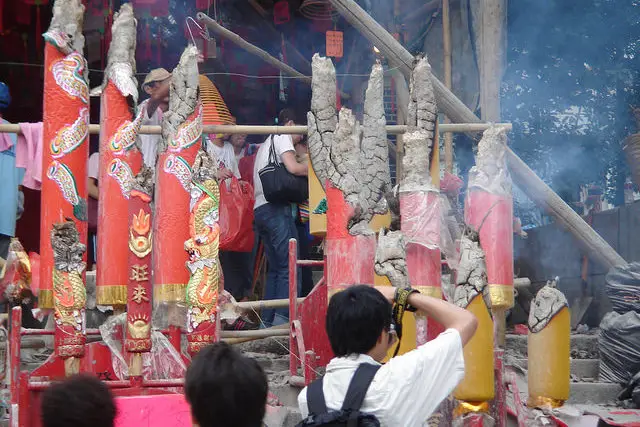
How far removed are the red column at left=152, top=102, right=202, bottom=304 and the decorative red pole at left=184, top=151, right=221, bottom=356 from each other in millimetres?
88

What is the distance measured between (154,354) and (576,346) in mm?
3497

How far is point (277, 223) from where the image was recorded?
704 centimetres

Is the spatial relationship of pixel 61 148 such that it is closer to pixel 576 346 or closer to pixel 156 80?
pixel 156 80

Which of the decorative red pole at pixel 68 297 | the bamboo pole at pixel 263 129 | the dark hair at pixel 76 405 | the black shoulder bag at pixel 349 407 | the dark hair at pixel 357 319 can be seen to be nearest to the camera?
the dark hair at pixel 76 405

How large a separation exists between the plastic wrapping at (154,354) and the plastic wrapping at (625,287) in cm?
304

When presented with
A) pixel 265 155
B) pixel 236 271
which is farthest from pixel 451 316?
pixel 236 271

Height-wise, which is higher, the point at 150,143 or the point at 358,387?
the point at 150,143

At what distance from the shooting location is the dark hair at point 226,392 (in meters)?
2.49

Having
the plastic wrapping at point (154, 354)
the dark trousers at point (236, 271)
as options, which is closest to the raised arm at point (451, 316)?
the plastic wrapping at point (154, 354)

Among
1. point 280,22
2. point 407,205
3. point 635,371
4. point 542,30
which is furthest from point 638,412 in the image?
point 280,22

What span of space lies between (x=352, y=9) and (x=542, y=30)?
3.47 metres

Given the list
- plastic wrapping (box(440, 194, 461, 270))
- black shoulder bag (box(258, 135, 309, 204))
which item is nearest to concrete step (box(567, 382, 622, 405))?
plastic wrapping (box(440, 194, 461, 270))

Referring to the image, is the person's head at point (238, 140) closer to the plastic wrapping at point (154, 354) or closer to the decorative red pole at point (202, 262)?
the decorative red pole at point (202, 262)

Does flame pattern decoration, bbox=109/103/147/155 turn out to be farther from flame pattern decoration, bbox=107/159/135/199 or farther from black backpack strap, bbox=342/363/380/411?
black backpack strap, bbox=342/363/380/411
